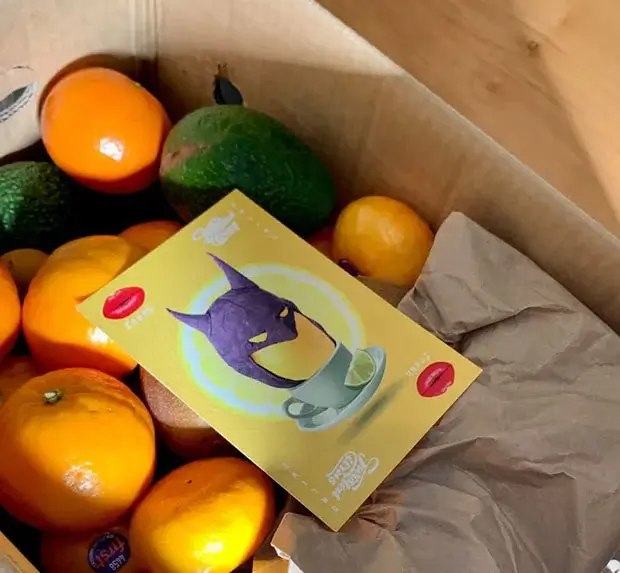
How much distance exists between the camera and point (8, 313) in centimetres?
56

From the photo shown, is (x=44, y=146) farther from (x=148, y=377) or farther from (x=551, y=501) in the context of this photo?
(x=551, y=501)

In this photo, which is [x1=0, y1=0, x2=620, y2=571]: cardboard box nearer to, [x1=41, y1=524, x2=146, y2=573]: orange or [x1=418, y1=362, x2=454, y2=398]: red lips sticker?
[x1=418, y1=362, x2=454, y2=398]: red lips sticker

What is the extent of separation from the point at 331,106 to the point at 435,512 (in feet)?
1.11

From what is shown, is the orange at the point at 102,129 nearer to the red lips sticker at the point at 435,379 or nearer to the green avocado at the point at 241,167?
the green avocado at the point at 241,167

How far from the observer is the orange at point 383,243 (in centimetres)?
62

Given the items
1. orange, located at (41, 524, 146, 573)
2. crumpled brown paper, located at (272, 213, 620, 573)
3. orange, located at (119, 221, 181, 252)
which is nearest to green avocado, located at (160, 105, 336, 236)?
orange, located at (119, 221, 181, 252)

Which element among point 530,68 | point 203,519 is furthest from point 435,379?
point 530,68

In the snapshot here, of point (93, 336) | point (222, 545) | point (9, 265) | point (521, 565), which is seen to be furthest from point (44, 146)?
point (521, 565)

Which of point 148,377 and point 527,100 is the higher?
point 527,100

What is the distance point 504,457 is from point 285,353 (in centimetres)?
15

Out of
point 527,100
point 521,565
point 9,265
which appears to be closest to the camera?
point 521,565

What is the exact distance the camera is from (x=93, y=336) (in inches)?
21.8

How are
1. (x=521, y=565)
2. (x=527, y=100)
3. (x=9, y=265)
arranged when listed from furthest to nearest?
(x=527, y=100) → (x=9, y=265) → (x=521, y=565)

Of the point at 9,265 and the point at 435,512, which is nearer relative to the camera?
the point at 435,512
